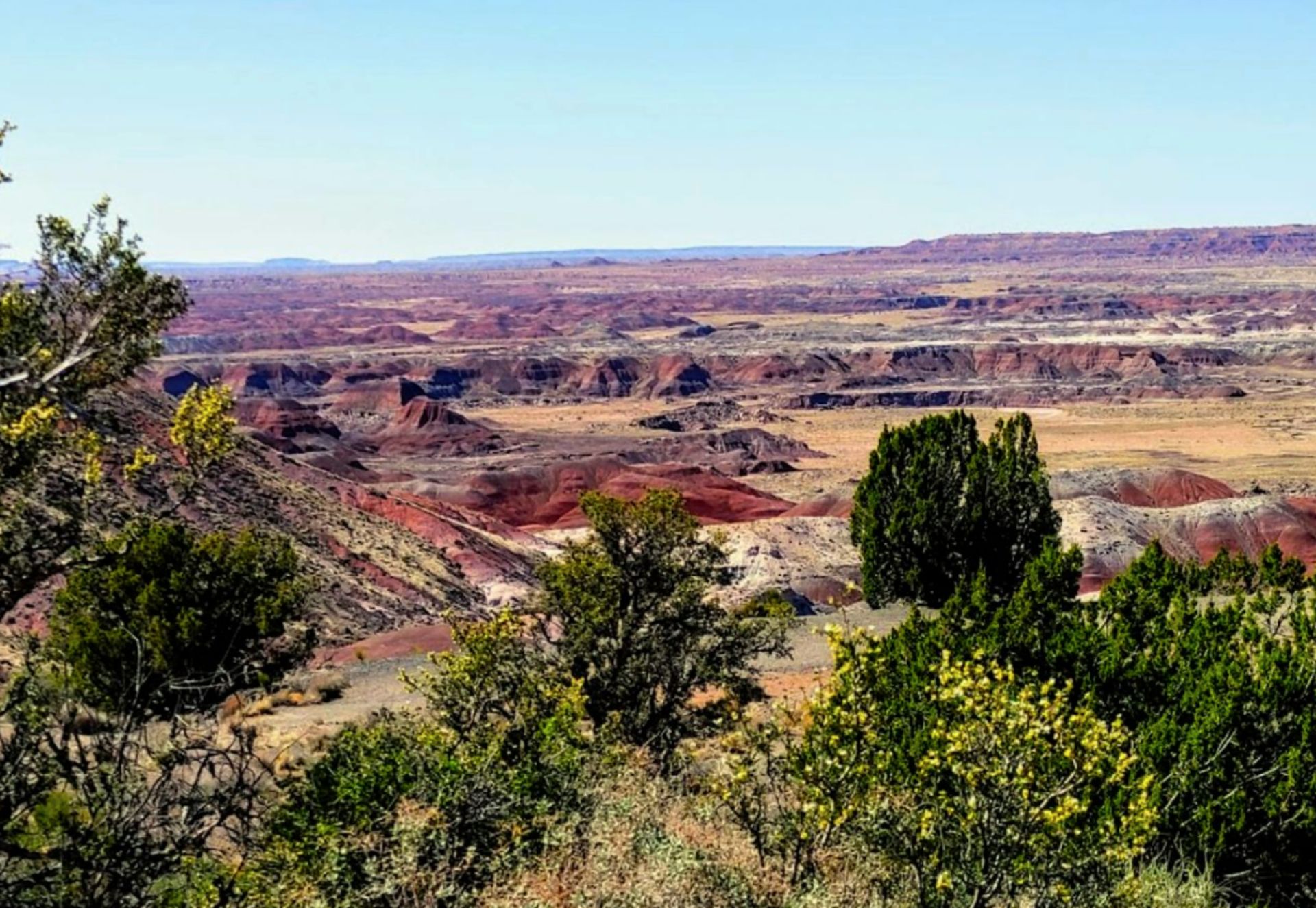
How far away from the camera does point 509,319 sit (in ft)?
640

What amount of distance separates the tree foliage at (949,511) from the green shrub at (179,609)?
14.9 meters

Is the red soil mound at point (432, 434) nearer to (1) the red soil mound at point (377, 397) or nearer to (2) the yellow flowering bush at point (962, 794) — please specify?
(1) the red soil mound at point (377, 397)

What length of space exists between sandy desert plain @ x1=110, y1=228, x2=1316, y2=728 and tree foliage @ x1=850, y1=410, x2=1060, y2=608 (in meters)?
1.97

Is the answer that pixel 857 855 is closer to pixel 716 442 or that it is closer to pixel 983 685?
pixel 983 685

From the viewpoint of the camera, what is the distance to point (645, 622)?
57.6ft

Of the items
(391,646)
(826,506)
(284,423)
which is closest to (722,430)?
(284,423)

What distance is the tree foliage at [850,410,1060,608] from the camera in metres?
29.8

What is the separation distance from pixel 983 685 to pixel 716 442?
8128cm

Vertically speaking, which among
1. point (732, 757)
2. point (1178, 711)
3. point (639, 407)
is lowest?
point (639, 407)

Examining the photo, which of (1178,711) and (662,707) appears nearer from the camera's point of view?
(1178,711)

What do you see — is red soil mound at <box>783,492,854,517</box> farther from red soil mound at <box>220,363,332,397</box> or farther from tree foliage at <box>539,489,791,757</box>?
red soil mound at <box>220,363,332,397</box>

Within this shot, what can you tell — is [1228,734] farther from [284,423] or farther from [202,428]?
[284,423]

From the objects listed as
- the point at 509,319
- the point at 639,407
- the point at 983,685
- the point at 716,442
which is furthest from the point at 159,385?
the point at 983,685

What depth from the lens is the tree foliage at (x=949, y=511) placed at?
29828 mm
